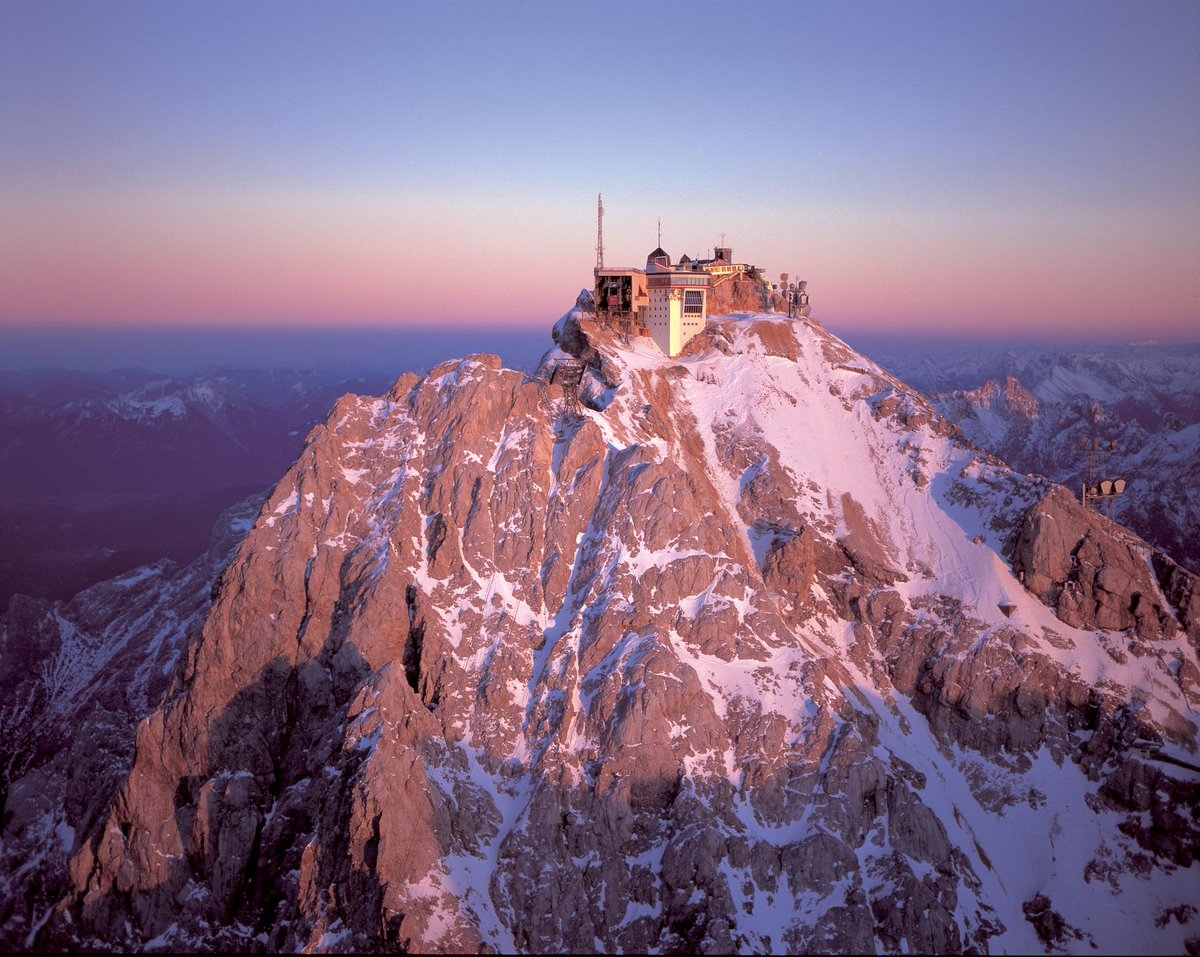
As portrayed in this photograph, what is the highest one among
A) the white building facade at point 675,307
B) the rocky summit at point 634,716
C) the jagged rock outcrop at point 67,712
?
the white building facade at point 675,307

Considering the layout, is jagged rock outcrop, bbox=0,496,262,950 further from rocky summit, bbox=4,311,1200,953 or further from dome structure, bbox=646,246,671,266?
dome structure, bbox=646,246,671,266

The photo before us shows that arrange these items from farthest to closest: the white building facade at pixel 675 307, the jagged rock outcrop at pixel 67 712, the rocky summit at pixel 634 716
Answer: the white building facade at pixel 675 307 → the jagged rock outcrop at pixel 67 712 → the rocky summit at pixel 634 716

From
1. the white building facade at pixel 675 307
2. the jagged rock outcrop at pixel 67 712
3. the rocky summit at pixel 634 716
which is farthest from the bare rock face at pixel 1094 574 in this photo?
the jagged rock outcrop at pixel 67 712

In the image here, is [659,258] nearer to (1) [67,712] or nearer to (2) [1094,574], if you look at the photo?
(2) [1094,574]

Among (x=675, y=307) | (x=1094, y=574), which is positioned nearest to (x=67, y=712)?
(x=675, y=307)

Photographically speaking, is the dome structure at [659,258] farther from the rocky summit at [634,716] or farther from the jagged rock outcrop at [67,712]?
the jagged rock outcrop at [67,712]

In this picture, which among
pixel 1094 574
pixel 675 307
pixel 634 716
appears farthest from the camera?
pixel 675 307

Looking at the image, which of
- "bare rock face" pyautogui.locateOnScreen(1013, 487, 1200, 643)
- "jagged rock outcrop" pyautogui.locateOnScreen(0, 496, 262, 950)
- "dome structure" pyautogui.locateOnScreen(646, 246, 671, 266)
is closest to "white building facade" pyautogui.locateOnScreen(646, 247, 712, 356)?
"dome structure" pyautogui.locateOnScreen(646, 246, 671, 266)

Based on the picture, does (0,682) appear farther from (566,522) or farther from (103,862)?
(566,522)

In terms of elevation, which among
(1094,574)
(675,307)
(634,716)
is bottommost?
(634,716)
